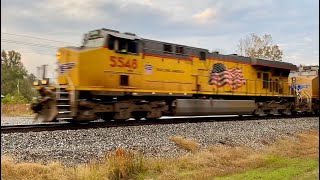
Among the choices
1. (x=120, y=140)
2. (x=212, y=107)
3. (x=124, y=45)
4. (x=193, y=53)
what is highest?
(x=193, y=53)

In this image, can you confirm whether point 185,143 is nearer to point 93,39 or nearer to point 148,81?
point 148,81

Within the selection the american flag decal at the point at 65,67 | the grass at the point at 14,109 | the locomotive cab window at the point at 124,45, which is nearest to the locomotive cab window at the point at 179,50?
the locomotive cab window at the point at 124,45

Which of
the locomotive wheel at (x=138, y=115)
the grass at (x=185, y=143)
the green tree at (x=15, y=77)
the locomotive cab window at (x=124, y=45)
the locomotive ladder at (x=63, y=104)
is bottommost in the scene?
Result: the grass at (x=185, y=143)

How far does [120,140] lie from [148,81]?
4756mm

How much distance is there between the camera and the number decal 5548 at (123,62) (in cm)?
1290

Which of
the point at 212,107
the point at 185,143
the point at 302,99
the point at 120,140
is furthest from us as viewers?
the point at 302,99

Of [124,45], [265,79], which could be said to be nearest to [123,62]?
[124,45]

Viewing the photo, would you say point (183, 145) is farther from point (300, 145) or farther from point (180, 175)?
point (300, 145)

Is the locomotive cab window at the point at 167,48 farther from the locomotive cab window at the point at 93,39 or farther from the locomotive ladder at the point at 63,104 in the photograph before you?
the locomotive ladder at the point at 63,104

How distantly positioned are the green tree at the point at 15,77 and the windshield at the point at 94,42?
7.46 feet

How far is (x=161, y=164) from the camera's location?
9172mm

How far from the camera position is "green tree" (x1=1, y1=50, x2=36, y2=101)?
13.5 metres

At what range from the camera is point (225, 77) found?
59.4 feet

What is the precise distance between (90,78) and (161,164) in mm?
4510
